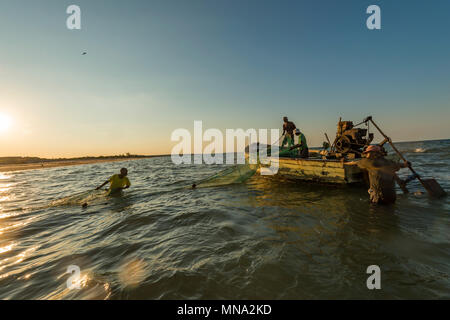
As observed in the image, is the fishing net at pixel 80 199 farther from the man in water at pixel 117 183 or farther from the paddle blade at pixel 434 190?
the paddle blade at pixel 434 190

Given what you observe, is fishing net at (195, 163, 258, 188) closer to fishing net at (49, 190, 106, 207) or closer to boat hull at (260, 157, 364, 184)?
boat hull at (260, 157, 364, 184)

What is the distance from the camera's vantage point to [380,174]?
5.62m

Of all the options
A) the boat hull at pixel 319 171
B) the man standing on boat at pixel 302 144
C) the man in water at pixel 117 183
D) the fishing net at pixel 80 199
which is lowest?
the fishing net at pixel 80 199

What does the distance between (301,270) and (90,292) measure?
3407 millimetres

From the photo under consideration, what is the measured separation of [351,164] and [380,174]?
246 cm

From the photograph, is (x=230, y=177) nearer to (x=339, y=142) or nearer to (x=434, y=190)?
(x=339, y=142)

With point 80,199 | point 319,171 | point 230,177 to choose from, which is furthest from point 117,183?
point 319,171

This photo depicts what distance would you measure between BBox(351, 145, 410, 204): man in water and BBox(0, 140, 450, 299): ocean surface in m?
0.44

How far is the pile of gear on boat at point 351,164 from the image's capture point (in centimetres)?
578

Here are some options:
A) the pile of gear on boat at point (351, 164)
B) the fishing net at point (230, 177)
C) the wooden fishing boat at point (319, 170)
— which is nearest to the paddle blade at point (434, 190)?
the pile of gear on boat at point (351, 164)

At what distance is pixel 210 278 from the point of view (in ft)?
9.89

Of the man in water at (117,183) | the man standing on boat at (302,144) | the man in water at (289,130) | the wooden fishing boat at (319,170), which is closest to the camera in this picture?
the wooden fishing boat at (319,170)
